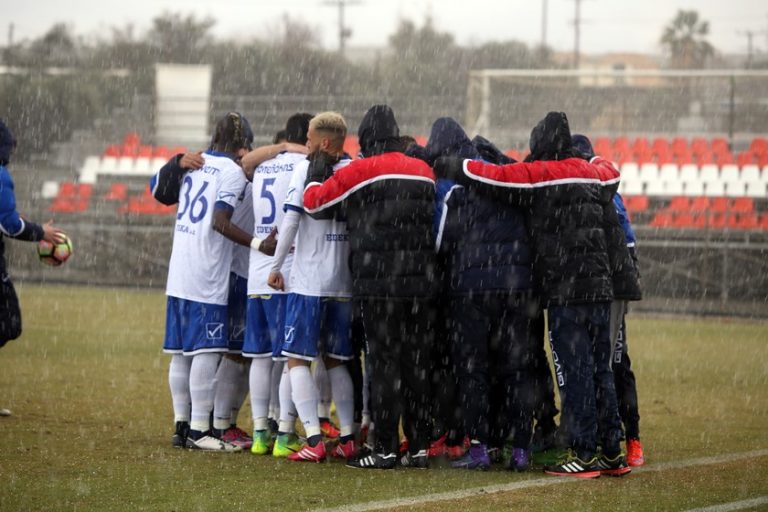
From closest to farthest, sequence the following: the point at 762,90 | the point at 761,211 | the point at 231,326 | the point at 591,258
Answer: the point at 591,258 → the point at 231,326 → the point at 761,211 → the point at 762,90

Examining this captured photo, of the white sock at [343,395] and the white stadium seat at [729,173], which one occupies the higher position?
the white stadium seat at [729,173]

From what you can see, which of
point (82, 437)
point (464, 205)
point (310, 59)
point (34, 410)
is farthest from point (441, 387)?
point (310, 59)

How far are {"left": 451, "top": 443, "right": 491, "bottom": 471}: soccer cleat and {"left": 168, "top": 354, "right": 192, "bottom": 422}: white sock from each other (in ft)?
6.57

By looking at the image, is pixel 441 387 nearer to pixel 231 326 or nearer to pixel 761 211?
pixel 231 326

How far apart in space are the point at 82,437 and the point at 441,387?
8.57ft

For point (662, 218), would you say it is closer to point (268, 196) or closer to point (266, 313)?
point (268, 196)

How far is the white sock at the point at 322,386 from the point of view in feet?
28.0

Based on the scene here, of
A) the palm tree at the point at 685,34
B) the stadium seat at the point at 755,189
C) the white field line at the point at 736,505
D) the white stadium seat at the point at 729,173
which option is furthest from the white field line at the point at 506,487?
the palm tree at the point at 685,34

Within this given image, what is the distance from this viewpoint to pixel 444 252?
8.15 meters

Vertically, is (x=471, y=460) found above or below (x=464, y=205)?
below

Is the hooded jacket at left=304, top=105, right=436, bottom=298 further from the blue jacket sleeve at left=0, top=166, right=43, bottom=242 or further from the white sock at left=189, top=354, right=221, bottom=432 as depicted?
the blue jacket sleeve at left=0, top=166, right=43, bottom=242

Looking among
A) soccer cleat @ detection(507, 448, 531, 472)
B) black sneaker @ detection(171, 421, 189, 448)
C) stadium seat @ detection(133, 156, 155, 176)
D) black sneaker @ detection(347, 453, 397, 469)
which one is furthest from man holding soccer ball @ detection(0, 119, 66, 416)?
stadium seat @ detection(133, 156, 155, 176)

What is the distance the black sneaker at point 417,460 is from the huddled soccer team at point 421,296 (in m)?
0.01

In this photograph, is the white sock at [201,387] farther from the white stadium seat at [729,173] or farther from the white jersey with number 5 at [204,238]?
the white stadium seat at [729,173]
